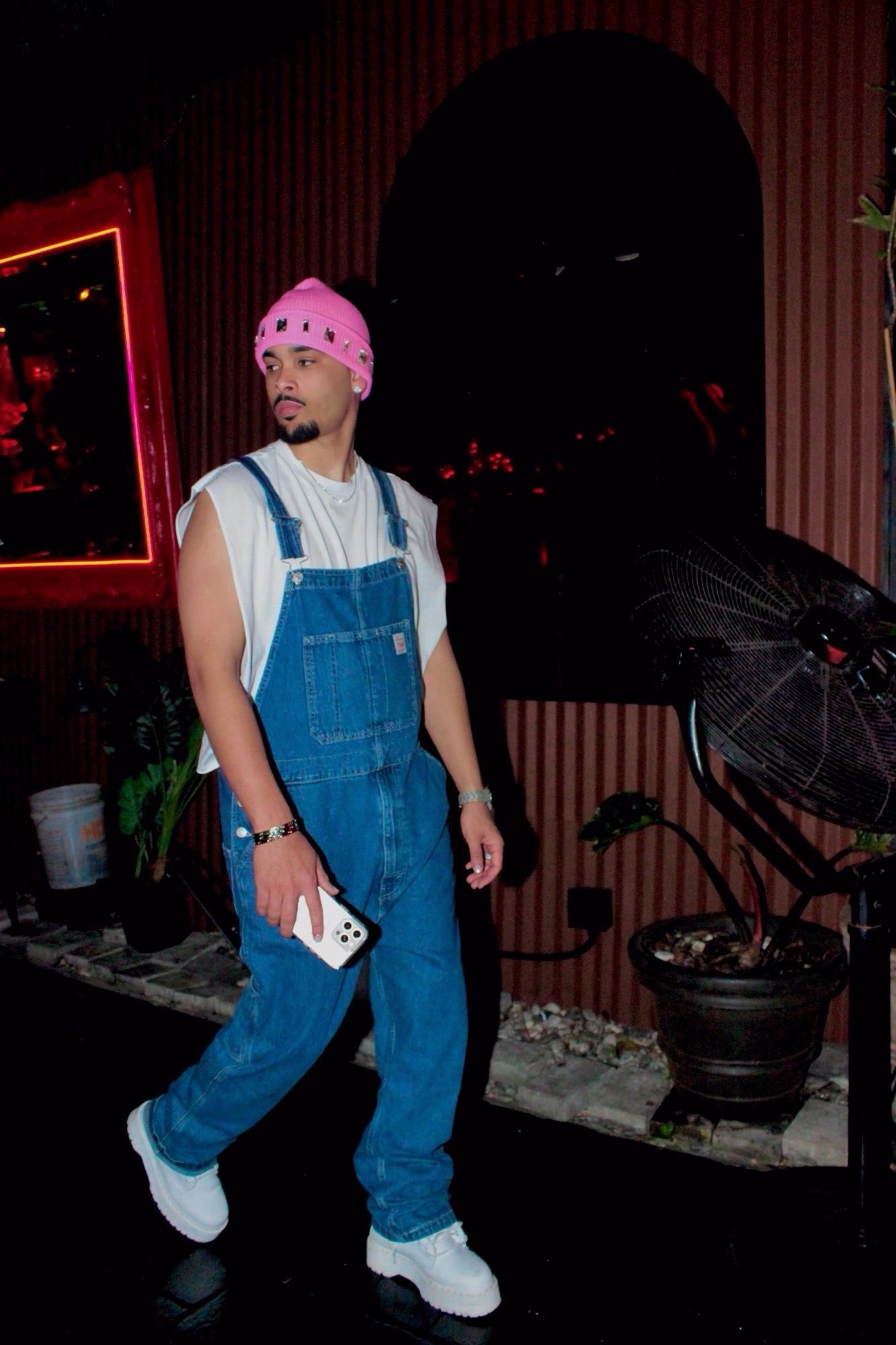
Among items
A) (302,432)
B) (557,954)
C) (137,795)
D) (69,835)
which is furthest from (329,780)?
(69,835)

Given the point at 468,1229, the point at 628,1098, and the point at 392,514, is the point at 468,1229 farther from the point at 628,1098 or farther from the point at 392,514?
the point at 392,514

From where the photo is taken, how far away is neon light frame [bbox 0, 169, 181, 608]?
4.81 meters

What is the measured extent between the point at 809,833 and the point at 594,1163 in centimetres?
124

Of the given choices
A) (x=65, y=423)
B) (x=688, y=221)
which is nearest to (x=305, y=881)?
(x=688, y=221)

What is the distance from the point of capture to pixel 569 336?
3.88 metres

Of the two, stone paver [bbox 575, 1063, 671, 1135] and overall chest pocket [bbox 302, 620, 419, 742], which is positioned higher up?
overall chest pocket [bbox 302, 620, 419, 742]

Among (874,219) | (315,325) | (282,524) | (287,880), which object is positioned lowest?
(287,880)

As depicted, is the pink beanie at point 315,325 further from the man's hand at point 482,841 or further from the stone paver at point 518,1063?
the stone paver at point 518,1063

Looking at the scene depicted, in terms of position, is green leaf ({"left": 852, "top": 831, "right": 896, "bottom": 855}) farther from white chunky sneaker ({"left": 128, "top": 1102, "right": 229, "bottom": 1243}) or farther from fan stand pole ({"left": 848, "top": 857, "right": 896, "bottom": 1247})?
white chunky sneaker ({"left": 128, "top": 1102, "right": 229, "bottom": 1243})

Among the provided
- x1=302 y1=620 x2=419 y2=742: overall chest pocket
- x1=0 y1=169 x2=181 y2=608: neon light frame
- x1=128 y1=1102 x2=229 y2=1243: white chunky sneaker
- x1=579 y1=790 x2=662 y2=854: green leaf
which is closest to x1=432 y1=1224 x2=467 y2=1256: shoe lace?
x1=128 y1=1102 x2=229 y2=1243: white chunky sneaker

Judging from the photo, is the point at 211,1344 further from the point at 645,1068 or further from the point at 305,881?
the point at 645,1068

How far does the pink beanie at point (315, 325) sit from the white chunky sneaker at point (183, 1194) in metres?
1.86

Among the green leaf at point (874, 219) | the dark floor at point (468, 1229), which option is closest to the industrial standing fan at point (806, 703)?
the dark floor at point (468, 1229)

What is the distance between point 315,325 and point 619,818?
1.80 m
